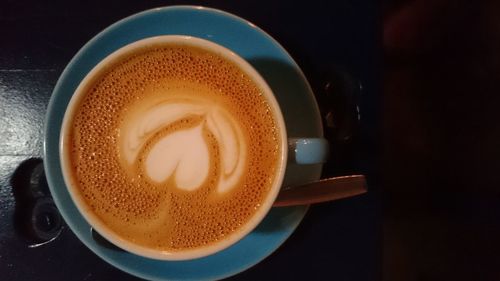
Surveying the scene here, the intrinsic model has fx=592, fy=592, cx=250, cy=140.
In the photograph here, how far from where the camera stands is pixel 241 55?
90 centimetres

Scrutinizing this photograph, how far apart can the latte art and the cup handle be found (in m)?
0.07

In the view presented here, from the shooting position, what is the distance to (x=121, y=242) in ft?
2.63

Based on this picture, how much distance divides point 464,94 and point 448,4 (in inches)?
8.6

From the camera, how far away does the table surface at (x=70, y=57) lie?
978mm

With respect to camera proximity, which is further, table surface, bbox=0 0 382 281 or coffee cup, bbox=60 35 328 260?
table surface, bbox=0 0 382 281

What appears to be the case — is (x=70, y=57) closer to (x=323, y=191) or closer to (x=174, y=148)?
(x=174, y=148)

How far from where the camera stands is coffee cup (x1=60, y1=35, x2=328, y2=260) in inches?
31.7

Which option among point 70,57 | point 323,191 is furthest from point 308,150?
point 70,57

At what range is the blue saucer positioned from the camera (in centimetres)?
87

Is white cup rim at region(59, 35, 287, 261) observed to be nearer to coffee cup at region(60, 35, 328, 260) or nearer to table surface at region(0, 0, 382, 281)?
coffee cup at region(60, 35, 328, 260)

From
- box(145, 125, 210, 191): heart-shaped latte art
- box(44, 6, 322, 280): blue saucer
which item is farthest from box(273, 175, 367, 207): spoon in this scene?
box(145, 125, 210, 191): heart-shaped latte art

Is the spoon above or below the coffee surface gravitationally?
below

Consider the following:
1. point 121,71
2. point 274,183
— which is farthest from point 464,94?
point 121,71

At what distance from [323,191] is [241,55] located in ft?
0.79
